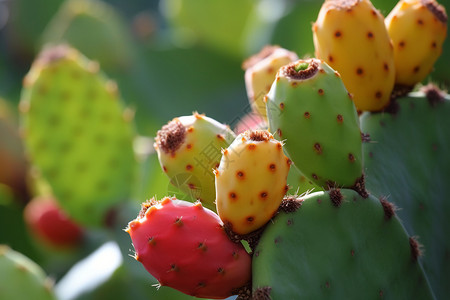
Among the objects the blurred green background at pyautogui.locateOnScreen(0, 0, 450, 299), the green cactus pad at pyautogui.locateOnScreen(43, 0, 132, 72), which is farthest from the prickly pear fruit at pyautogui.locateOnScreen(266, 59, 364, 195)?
the green cactus pad at pyautogui.locateOnScreen(43, 0, 132, 72)

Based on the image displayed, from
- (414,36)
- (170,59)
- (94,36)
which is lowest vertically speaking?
(170,59)

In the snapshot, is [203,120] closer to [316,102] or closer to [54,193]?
[316,102]

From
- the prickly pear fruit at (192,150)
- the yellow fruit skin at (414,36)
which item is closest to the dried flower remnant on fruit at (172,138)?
the prickly pear fruit at (192,150)

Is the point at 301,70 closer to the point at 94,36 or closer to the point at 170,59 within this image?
the point at 94,36

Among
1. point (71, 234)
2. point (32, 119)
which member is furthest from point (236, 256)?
point (71, 234)

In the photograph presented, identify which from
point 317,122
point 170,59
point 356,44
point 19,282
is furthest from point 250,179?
point 170,59

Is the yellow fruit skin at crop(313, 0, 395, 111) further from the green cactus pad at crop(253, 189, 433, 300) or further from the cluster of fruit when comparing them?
the green cactus pad at crop(253, 189, 433, 300)
